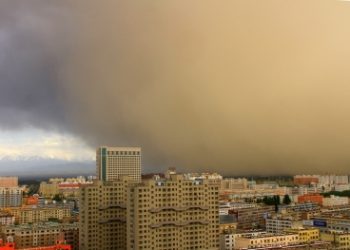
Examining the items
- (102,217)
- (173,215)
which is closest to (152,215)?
(173,215)

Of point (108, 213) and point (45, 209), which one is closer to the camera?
point (108, 213)

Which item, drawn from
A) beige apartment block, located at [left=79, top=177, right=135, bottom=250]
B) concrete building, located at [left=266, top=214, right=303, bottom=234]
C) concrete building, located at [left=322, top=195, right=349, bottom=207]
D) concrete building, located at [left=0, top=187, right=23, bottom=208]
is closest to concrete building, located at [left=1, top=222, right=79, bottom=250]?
beige apartment block, located at [left=79, top=177, right=135, bottom=250]

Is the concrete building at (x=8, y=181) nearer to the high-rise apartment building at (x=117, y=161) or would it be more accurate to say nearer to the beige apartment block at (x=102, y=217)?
the high-rise apartment building at (x=117, y=161)

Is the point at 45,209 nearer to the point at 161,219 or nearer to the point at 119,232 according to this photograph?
the point at 119,232

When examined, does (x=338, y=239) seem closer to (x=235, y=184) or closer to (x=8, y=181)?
(x=8, y=181)

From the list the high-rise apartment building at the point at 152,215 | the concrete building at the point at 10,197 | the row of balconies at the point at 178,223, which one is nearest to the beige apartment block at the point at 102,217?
the high-rise apartment building at the point at 152,215

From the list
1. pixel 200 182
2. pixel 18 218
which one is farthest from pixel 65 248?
pixel 18 218

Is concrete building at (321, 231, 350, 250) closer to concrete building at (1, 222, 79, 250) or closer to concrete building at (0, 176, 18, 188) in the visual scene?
concrete building at (1, 222, 79, 250)
